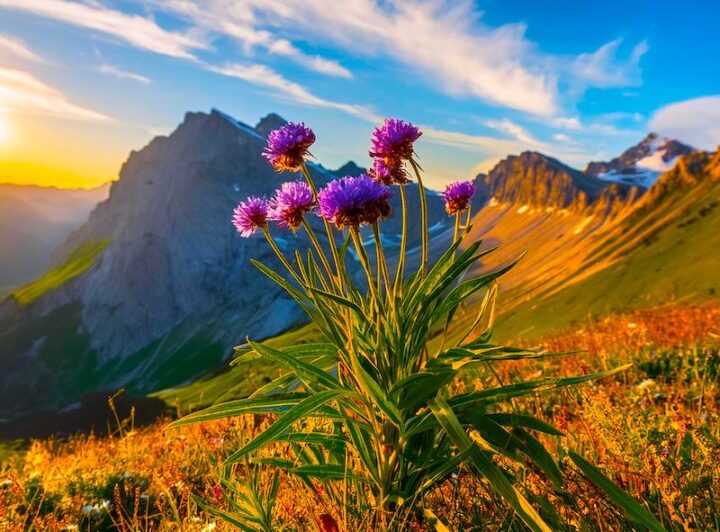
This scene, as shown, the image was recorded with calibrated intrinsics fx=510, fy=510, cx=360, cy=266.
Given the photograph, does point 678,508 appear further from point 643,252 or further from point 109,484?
point 643,252

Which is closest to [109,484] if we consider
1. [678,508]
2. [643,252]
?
[678,508]

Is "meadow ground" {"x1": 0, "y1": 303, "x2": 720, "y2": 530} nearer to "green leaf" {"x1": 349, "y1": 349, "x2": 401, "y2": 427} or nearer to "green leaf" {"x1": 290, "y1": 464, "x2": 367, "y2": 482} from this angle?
"green leaf" {"x1": 290, "y1": 464, "x2": 367, "y2": 482}

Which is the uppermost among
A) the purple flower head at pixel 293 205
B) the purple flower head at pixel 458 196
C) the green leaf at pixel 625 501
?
the purple flower head at pixel 458 196

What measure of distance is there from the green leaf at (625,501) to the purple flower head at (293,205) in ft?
9.23

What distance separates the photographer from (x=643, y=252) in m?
133

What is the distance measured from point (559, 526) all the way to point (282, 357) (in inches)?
91.4

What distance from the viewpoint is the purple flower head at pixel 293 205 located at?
14.8ft

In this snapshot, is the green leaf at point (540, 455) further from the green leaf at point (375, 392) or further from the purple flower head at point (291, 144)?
the purple flower head at point (291, 144)

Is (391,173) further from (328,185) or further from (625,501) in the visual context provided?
(625,501)

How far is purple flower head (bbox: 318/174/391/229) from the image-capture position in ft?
12.4

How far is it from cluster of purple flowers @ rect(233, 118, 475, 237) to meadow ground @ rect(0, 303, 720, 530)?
6.61ft

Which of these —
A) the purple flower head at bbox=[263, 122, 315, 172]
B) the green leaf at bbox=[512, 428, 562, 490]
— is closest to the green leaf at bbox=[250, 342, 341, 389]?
the green leaf at bbox=[512, 428, 562, 490]

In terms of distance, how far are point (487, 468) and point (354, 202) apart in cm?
207

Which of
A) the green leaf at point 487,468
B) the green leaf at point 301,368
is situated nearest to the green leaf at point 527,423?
the green leaf at point 487,468
